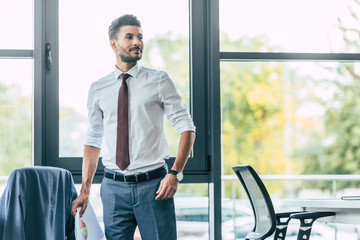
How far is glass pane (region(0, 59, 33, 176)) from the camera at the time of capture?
330 centimetres

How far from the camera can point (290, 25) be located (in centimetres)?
359

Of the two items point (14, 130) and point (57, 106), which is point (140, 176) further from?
point (14, 130)

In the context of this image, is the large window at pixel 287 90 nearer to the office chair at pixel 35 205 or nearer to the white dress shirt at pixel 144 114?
the white dress shirt at pixel 144 114

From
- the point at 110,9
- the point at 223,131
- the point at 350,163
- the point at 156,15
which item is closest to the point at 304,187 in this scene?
the point at 350,163

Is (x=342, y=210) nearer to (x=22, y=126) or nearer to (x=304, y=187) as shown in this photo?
(x=304, y=187)

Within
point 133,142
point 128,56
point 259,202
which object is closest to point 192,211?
point 259,202

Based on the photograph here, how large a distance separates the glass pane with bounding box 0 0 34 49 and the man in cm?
91

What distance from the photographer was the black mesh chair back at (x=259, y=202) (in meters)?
2.71

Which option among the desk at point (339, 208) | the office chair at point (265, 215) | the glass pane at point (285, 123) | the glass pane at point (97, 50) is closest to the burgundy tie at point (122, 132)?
the office chair at point (265, 215)

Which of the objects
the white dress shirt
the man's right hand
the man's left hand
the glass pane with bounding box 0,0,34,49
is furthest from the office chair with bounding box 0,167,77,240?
the glass pane with bounding box 0,0,34,49

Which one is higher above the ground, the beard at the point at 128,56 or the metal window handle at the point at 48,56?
the metal window handle at the point at 48,56

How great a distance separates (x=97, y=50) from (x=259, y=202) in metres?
1.50

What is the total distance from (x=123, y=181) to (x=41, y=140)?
0.98 metres

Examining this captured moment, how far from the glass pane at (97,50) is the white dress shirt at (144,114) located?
2.34 feet
